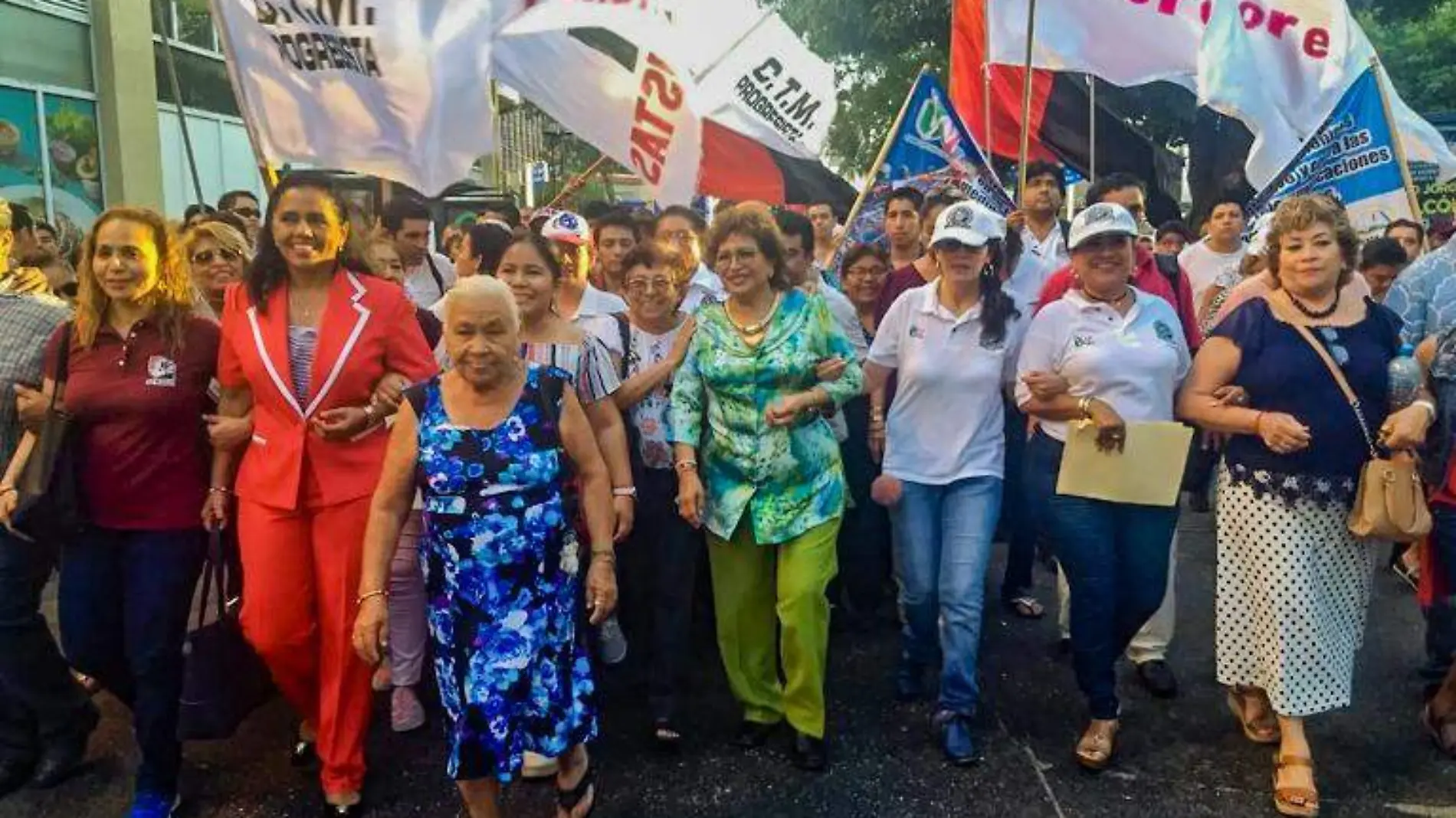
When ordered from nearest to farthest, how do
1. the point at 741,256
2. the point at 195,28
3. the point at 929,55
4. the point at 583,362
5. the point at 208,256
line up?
the point at 583,362 < the point at 741,256 < the point at 208,256 < the point at 195,28 < the point at 929,55

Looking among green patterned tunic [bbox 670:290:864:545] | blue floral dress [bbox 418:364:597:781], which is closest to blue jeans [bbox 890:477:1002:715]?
green patterned tunic [bbox 670:290:864:545]

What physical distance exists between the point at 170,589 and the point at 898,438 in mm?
2510

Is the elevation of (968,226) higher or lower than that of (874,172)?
lower

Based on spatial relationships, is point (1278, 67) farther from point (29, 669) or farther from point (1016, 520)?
point (29, 669)

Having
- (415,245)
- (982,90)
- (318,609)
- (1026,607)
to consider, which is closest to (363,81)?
(415,245)

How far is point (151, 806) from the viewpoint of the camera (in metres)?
3.61

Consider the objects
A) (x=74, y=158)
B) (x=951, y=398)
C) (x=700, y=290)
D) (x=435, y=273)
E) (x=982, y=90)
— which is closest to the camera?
(x=951, y=398)

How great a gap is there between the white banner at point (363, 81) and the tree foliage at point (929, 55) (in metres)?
11.7

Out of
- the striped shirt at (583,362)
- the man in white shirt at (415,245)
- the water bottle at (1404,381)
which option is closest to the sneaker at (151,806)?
the striped shirt at (583,362)

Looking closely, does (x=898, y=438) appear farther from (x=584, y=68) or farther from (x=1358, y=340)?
(x=584, y=68)

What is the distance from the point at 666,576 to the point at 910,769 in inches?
43.0

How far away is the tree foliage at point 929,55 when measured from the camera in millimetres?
17172

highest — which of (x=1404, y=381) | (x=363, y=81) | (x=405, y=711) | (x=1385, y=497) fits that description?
(x=363, y=81)

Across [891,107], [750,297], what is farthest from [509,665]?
[891,107]
